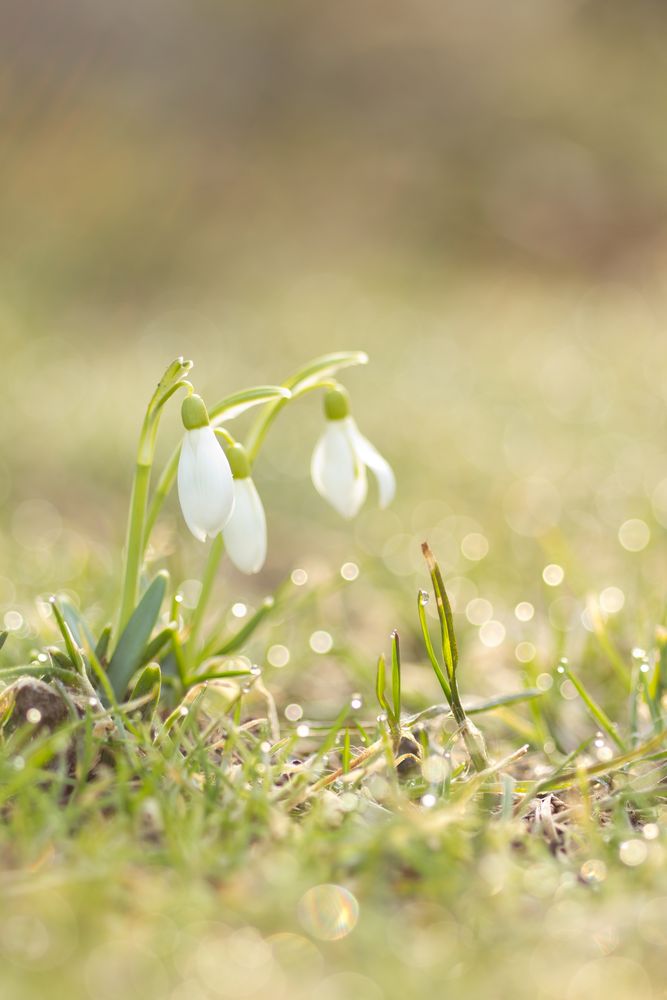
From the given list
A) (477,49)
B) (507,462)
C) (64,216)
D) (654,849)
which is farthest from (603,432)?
(477,49)

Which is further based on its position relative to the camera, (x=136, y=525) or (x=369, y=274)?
(x=369, y=274)

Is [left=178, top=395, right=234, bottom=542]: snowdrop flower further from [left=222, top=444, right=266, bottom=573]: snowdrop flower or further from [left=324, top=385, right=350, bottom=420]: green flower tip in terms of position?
[left=324, top=385, right=350, bottom=420]: green flower tip

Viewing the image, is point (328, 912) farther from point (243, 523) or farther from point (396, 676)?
point (243, 523)

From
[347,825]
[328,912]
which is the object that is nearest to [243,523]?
[347,825]

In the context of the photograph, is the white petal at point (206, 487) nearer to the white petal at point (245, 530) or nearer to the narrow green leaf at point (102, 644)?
the white petal at point (245, 530)

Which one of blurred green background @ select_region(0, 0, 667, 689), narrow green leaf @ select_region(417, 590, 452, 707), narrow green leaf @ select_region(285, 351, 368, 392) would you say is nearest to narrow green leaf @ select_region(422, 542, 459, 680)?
narrow green leaf @ select_region(417, 590, 452, 707)

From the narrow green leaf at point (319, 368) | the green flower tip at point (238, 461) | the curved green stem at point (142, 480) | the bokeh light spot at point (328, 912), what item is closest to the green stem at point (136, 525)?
the curved green stem at point (142, 480)
